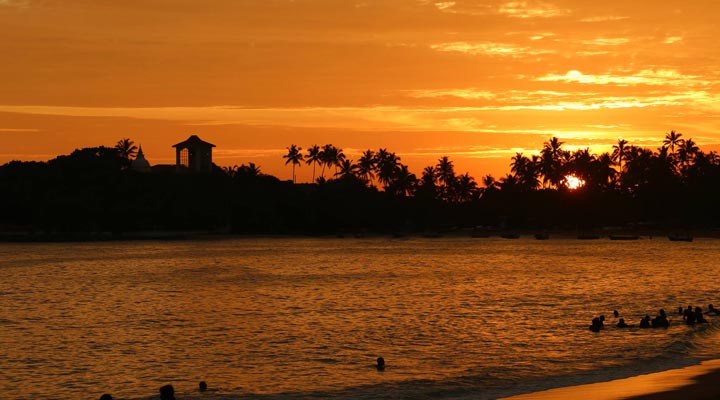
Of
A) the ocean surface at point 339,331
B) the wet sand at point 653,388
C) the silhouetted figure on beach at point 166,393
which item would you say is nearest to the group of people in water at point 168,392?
the silhouetted figure on beach at point 166,393

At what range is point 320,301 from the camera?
63.1 meters

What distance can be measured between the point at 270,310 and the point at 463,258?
7581cm

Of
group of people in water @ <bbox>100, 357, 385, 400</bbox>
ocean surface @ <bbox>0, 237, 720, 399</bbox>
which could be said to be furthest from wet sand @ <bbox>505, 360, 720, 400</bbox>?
group of people in water @ <bbox>100, 357, 385, 400</bbox>

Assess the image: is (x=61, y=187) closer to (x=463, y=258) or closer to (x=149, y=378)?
(x=463, y=258)

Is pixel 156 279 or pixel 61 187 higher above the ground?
pixel 61 187

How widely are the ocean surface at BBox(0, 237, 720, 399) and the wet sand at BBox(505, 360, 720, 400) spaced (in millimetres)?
1189

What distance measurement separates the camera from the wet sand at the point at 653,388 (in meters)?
26.0

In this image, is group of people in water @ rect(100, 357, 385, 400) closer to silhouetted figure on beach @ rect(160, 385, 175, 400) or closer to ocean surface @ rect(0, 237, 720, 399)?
silhouetted figure on beach @ rect(160, 385, 175, 400)

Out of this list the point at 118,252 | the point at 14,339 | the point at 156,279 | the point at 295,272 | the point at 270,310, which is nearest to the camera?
the point at 14,339

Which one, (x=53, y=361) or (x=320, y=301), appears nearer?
(x=53, y=361)

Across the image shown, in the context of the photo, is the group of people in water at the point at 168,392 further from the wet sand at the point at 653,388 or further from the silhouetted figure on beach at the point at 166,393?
the wet sand at the point at 653,388

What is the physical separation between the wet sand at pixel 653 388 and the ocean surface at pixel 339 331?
46.8 inches

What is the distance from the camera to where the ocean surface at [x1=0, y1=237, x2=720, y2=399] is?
31.6m

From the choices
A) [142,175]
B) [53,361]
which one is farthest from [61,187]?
[53,361]
